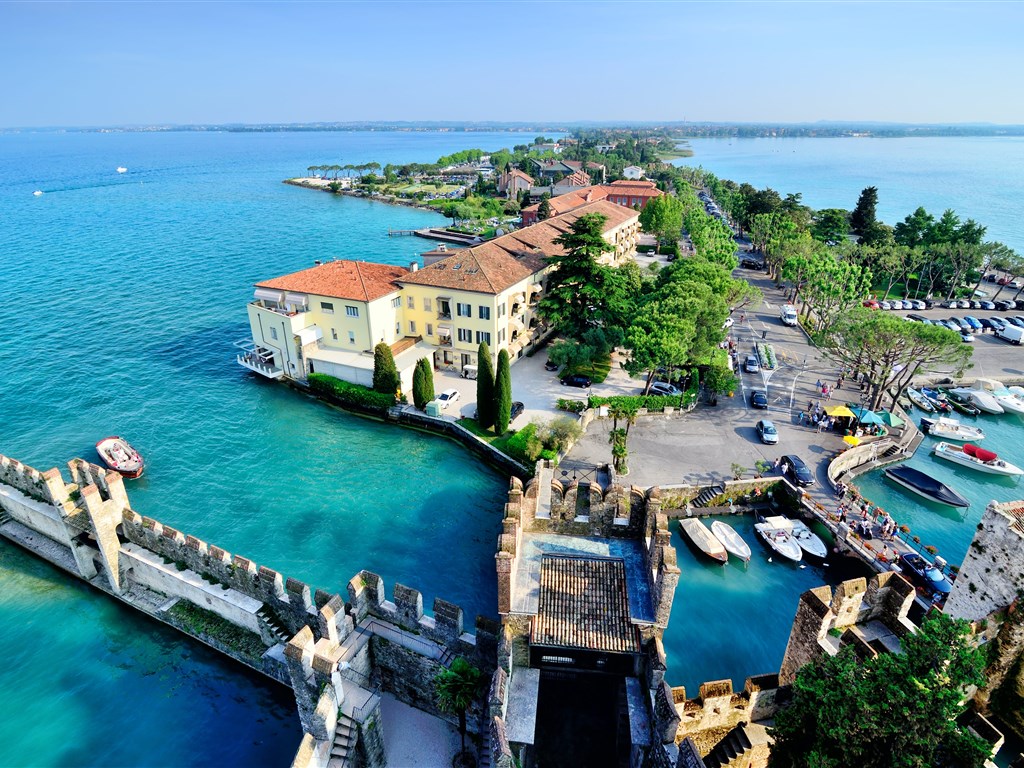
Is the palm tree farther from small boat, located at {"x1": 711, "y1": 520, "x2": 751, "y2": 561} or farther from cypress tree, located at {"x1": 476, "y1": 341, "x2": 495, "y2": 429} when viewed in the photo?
cypress tree, located at {"x1": 476, "y1": 341, "x2": 495, "y2": 429}

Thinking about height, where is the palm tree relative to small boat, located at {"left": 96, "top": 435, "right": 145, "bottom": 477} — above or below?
above

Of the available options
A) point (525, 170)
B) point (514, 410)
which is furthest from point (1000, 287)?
point (525, 170)

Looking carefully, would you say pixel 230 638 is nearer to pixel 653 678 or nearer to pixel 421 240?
pixel 653 678

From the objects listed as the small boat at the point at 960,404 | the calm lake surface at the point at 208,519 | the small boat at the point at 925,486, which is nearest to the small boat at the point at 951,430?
the small boat at the point at 960,404

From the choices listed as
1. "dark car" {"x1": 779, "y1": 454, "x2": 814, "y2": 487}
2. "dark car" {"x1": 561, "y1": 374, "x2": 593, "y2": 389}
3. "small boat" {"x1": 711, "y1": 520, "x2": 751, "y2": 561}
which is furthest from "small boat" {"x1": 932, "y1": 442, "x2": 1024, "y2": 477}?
"dark car" {"x1": 561, "y1": 374, "x2": 593, "y2": 389}

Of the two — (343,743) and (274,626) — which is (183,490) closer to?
(274,626)

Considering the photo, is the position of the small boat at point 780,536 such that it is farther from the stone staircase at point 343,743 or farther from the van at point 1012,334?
the van at point 1012,334
